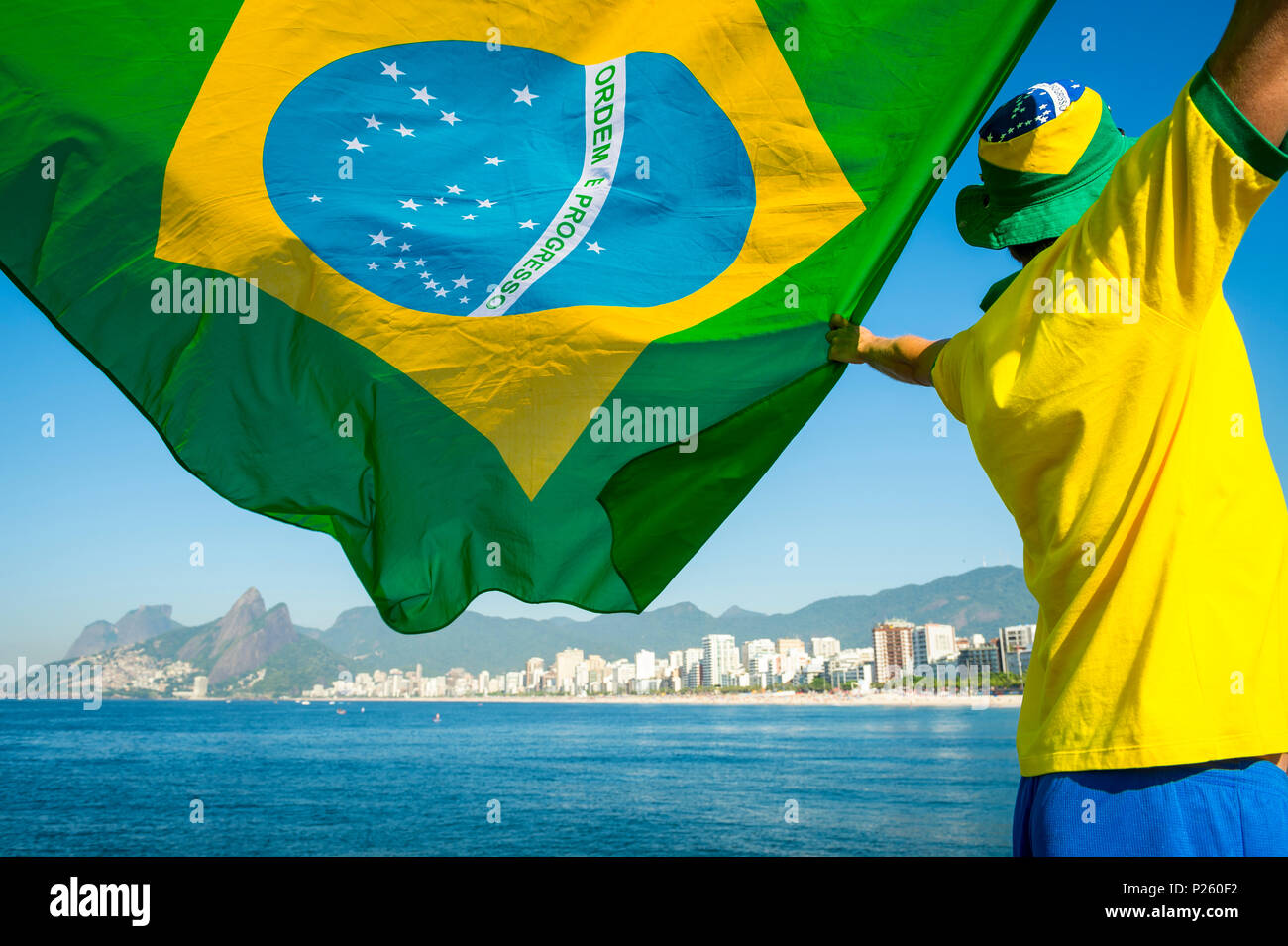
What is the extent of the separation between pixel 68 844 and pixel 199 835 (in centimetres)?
499

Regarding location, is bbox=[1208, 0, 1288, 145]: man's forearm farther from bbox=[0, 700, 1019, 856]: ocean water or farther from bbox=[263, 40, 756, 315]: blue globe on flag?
bbox=[0, 700, 1019, 856]: ocean water

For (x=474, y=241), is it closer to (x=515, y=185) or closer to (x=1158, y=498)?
(x=515, y=185)

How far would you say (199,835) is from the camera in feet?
132

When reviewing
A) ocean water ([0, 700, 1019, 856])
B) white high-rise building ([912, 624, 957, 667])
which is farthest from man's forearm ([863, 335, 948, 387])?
white high-rise building ([912, 624, 957, 667])

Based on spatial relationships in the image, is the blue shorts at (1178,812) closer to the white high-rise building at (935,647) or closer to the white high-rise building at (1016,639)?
the white high-rise building at (1016,639)

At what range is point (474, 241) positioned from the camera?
2.91 metres

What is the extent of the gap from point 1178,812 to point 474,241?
242cm

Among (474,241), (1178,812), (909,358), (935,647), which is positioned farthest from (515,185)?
(935,647)

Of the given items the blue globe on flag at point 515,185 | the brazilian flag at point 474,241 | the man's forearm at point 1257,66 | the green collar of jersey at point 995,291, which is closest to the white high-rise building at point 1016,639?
the brazilian flag at point 474,241

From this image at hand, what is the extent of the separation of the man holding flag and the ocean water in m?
5.87

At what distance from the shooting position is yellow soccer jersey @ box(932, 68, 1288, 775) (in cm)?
115

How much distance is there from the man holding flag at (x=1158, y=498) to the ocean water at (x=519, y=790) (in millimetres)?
5869

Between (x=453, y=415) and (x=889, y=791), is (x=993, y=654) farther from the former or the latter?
(x=453, y=415)
